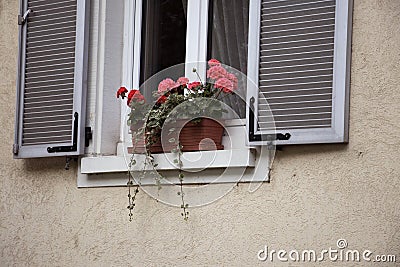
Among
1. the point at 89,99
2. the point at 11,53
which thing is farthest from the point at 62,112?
the point at 11,53

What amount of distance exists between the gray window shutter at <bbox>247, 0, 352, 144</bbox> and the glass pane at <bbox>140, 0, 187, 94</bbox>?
28.9 inches

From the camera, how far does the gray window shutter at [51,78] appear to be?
18.6 ft

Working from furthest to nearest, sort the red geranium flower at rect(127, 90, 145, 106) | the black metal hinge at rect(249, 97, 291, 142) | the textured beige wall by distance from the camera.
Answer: the red geranium flower at rect(127, 90, 145, 106), the black metal hinge at rect(249, 97, 291, 142), the textured beige wall

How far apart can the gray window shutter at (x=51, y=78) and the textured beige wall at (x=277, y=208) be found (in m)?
0.17

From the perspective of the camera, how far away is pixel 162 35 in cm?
581

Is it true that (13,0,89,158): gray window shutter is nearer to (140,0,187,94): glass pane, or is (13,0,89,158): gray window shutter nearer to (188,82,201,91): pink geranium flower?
(140,0,187,94): glass pane

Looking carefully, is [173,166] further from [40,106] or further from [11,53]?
[11,53]

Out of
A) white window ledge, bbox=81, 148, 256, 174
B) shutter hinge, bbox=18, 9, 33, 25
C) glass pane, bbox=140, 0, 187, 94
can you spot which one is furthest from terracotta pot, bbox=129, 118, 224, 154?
shutter hinge, bbox=18, 9, 33, 25

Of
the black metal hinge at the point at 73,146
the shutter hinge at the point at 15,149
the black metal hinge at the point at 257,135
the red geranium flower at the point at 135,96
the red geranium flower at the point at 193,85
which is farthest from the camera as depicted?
the shutter hinge at the point at 15,149

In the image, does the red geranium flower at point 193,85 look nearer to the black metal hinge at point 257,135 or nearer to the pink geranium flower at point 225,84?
the pink geranium flower at point 225,84

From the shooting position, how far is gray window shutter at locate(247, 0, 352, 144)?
4.75 meters

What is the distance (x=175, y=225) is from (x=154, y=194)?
0.21 meters

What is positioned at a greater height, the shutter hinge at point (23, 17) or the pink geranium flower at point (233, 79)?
the shutter hinge at point (23, 17)

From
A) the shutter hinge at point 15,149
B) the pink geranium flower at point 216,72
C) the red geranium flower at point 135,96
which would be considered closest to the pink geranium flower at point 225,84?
the pink geranium flower at point 216,72
